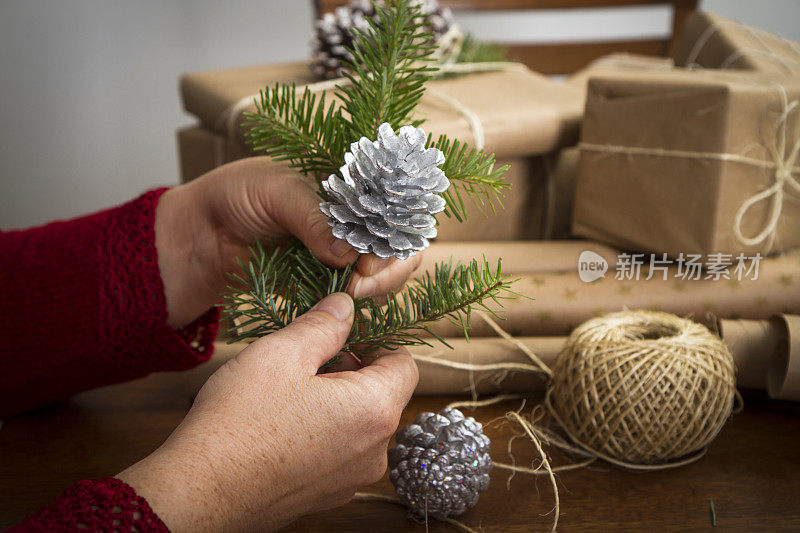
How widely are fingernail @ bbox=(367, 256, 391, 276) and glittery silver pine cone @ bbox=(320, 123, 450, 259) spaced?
1.4 inches

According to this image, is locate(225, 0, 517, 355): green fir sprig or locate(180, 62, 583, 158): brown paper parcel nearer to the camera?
locate(225, 0, 517, 355): green fir sprig

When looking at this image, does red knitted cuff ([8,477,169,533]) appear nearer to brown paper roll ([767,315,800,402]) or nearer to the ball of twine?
the ball of twine

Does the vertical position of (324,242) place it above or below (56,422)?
above

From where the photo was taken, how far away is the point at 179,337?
657 millimetres

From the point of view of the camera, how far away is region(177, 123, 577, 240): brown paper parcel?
864 mm

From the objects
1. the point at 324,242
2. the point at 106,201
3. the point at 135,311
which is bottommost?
the point at 106,201

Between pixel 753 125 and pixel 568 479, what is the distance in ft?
1.35

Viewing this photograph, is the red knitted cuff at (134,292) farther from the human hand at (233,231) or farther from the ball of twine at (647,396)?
the ball of twine at (647,396)

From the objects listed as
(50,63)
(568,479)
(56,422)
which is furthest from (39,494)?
(50,63)

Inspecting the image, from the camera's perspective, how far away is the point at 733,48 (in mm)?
866

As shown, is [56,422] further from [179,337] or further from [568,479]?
[568,479]

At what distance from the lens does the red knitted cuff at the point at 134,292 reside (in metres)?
0.65

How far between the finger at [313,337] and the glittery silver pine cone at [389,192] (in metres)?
0.05

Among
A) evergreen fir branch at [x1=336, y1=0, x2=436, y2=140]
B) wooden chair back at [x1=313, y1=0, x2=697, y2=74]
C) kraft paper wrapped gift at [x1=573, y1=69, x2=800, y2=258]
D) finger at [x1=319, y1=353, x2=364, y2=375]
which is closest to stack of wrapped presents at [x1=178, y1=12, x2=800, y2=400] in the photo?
kraft paper wrapped gift at [x1=573, y1=69, x2=800, y2=258]
